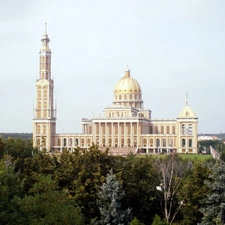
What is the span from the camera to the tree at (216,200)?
29.0 meters

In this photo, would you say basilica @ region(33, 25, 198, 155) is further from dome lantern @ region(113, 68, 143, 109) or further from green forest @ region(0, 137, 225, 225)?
green forest @ region(0, 137, 225, 225)

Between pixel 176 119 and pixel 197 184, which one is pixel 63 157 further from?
pixel 176 119

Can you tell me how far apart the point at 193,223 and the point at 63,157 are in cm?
917

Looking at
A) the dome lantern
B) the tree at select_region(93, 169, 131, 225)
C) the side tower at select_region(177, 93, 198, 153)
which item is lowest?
the tree at select_region(93, 169, 131, 225)

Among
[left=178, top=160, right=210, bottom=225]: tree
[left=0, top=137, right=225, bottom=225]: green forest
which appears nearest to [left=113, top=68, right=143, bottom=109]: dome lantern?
[left=0, top=137, right=225, bottom=225]: green forest

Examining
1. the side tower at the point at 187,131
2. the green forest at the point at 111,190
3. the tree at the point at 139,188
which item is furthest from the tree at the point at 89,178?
the side tower at the point at 187,131

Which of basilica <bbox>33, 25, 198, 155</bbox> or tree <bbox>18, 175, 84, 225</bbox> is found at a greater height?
basilica <bbox>33, 25, 198, 155</bbox>

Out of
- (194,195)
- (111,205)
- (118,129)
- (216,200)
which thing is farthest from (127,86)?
(216,200)

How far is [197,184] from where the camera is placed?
33.2 meters

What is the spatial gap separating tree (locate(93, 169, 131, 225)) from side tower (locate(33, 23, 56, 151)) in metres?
80.6

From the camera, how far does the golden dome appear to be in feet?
389

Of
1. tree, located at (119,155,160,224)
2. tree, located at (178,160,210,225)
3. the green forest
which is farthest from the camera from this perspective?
tree, located at (119,155,160,224)

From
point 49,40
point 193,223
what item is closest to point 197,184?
point 193,223

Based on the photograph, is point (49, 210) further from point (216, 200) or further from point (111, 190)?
point (216, 200)
